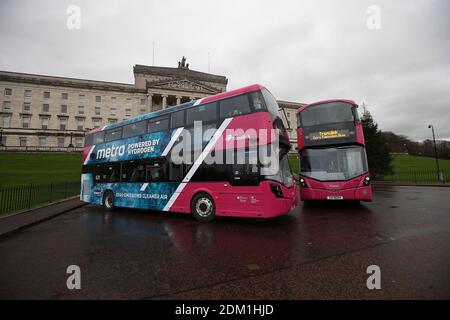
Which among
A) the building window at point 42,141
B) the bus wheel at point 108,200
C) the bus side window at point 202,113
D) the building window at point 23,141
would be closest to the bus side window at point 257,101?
the bus side window at point 202,113

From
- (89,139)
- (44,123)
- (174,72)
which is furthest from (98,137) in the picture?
(174,72)

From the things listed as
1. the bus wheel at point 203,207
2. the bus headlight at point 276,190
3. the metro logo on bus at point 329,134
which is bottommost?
the bus wheel at point 203,207

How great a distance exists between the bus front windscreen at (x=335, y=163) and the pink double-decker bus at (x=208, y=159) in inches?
78.7

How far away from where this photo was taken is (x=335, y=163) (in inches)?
346

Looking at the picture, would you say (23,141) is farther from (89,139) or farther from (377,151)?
(377,151)

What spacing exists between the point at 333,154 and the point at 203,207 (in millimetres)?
6095

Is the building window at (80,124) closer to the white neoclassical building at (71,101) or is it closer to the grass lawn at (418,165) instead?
the white neoclassical building at (71,101)

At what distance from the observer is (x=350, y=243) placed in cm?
468

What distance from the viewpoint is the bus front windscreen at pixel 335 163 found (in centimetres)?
849

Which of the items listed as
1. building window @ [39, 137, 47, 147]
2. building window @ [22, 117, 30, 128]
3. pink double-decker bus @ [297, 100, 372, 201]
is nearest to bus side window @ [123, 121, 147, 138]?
pink double-decker bus @ [297, 100, 372, 201]

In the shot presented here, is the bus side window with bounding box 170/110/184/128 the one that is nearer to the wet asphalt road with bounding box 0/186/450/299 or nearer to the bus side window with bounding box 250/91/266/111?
the bus side window with bounding box 250/91/266/111

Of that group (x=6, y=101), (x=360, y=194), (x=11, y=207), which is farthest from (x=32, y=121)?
(x=360, y=194)

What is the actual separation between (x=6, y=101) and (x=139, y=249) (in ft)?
247
